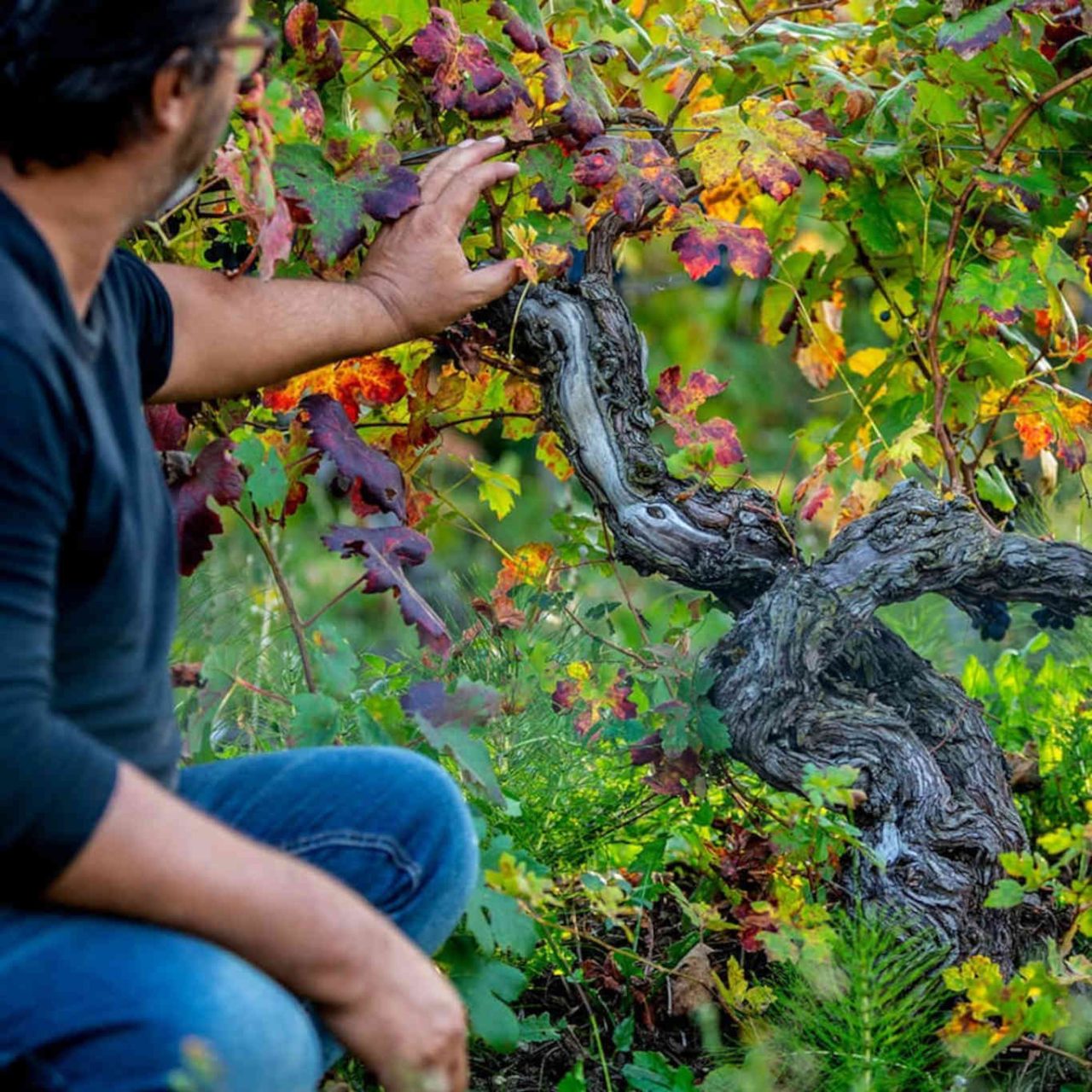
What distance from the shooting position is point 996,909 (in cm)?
205

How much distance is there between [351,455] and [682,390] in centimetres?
51

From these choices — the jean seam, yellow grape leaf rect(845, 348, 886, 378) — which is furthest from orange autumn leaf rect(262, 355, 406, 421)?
yellow grape leaf rect(845, 348, 886, 378)

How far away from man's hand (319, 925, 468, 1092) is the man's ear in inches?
26.4

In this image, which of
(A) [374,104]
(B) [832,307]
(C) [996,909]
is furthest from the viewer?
(A) [374,104]

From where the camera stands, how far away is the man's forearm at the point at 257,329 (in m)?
1.78

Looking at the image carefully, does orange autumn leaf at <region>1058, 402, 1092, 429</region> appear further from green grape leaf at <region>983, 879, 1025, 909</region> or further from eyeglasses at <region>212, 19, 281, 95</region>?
eyeglasses at <region>212, 19, 281, 95</region>

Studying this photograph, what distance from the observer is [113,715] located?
1286 mm

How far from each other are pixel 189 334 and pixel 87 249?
1.61ft

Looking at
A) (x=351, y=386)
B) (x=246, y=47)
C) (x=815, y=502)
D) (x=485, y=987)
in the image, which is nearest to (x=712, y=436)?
(x=815, y=502)

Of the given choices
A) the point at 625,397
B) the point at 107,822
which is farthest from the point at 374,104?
the point at 107,822

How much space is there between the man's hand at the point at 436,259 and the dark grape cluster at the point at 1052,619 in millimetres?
961

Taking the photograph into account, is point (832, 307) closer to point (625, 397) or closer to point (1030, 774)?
point (625, 397)

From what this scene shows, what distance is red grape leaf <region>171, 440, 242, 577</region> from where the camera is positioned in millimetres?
1878

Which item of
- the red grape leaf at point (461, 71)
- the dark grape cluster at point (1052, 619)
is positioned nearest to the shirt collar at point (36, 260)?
the red grape leaf at point (461, 71)
